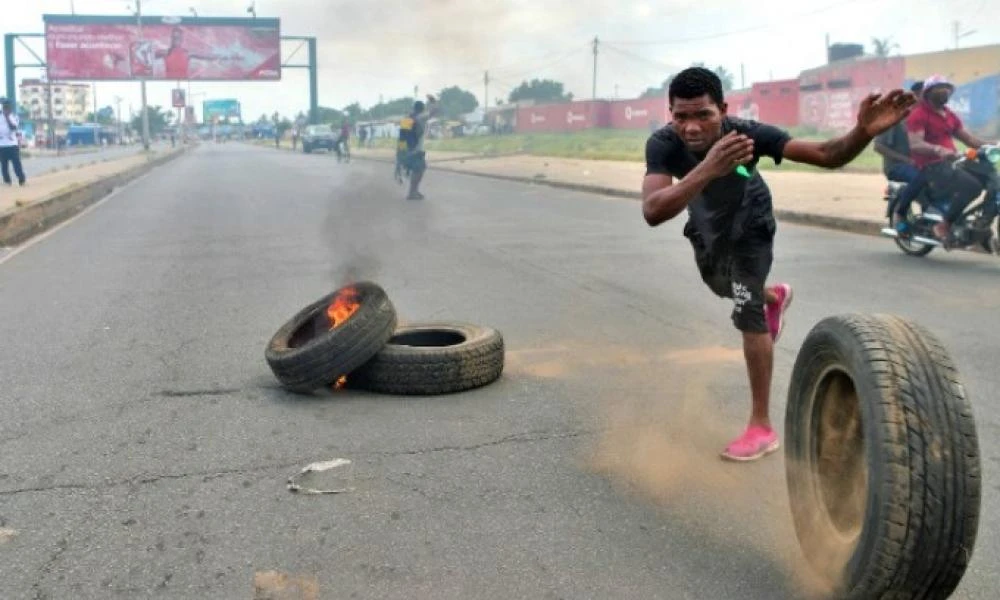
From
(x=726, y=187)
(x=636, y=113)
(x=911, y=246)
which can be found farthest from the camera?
(x=636, y=113)

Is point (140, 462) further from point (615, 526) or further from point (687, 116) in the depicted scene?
point (687, 116)

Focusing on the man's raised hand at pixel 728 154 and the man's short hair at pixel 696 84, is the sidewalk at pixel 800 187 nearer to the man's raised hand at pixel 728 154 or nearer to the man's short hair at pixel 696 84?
the man's short hair at pixel 696 84

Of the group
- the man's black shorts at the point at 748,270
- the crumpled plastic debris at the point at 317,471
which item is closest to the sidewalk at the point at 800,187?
the man's black shorts at the point at 748,270

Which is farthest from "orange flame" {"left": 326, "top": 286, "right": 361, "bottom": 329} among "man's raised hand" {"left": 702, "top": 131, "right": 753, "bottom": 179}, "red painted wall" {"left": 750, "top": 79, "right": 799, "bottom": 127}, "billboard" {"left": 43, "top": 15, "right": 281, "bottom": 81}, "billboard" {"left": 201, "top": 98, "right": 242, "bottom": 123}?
"billboard" {"left": 201, "top": 98, "right": 242, "bottom": 123}

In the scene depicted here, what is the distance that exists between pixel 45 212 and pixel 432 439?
12908mm

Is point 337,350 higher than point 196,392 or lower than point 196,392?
higher

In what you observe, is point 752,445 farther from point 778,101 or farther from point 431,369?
point 778,101

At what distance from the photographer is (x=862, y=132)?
3.20 m

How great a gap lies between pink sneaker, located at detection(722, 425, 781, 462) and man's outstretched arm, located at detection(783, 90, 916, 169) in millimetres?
1159

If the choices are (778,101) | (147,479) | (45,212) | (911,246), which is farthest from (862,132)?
(778,101)

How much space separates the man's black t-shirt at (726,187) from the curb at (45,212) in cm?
1101

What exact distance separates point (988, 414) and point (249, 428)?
3.55 meters

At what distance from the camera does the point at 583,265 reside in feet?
31.9

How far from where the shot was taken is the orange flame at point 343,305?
→ 18.1ft
